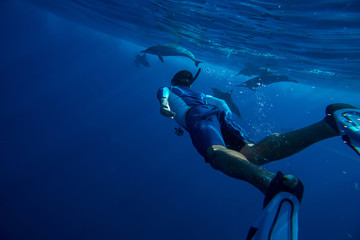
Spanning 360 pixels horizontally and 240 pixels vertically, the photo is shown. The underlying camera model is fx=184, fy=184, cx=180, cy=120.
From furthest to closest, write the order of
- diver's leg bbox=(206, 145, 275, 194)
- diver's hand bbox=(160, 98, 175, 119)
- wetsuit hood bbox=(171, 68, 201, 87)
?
wetsuit hood bbox=(171, 68, 201, 87) < diver's hand bbox=(160, 98, 175, 119) < diver's leg bbox=(206, 145, 275, 194)

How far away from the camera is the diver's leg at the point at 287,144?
10.6ft

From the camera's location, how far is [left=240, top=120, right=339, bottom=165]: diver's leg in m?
3.22

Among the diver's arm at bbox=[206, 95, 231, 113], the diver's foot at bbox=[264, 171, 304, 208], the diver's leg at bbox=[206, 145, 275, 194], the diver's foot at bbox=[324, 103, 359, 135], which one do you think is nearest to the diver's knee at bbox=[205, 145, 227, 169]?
the diver's leg at bbox=[206, 145, 275, 194]

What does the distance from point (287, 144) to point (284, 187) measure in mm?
1727

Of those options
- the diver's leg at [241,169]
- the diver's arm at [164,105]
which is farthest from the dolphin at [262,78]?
the diver's leg at [241,169]

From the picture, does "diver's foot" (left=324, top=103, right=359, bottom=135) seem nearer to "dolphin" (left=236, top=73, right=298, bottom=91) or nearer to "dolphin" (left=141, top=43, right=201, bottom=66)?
"dolphin" (left=236, top=73, right=298, bottom=91)

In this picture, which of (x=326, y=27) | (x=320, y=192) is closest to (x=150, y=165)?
(x=326, y=27)

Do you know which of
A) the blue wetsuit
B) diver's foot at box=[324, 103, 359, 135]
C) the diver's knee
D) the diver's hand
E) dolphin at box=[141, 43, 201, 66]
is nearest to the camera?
the diver's knee

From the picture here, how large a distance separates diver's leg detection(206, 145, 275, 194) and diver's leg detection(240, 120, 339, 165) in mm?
1045

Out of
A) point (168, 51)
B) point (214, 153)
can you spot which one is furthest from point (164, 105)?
point (168, 51)

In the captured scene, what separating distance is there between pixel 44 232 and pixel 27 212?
2761mm

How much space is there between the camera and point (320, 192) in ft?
99.8

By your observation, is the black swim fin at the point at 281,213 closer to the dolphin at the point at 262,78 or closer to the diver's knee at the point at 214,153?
the diver's knee at the point at 214,153

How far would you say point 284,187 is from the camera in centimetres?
178
